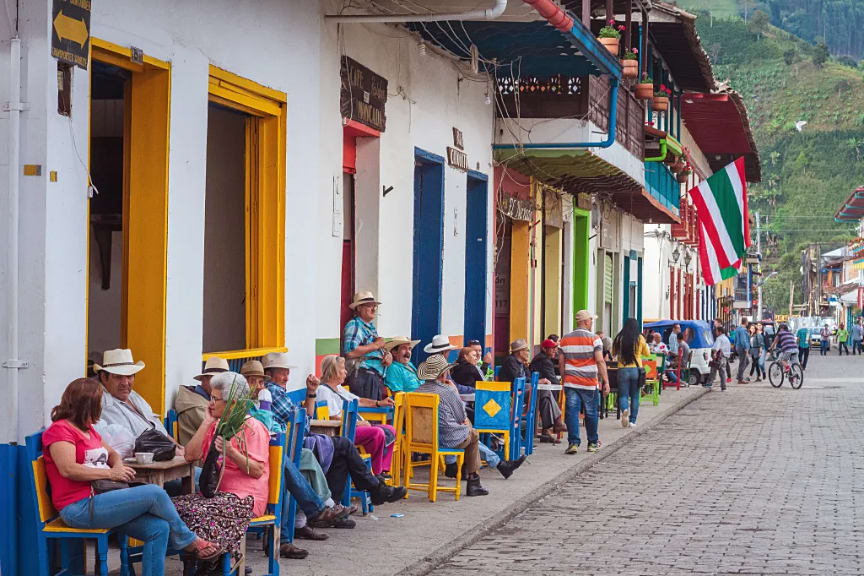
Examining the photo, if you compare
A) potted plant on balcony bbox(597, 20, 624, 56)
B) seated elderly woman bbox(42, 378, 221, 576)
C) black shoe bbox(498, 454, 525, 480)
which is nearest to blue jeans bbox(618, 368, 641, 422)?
potted plant on balcony bbox(597, 20, 624, 56)

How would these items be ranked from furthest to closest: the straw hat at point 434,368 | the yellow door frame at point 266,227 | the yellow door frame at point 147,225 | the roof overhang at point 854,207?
the roof overhang at point 854,207 → the straw hat at point 434,368 → the yellow door frame at point 266,227 → the yellow door frame at point 147,225

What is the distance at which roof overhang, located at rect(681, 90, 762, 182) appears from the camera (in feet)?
116

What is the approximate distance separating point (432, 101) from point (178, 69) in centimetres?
663

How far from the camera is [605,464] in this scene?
15.1 m

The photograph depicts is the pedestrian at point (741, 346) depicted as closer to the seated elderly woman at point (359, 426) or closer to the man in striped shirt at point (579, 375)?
the man in striped shirt at point (579, 375)

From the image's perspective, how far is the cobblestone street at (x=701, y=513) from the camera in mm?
8859

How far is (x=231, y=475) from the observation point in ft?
26.0

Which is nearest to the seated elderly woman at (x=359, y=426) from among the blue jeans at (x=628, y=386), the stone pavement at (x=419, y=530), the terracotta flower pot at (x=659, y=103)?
the stone pavement at (x=419, y=530)

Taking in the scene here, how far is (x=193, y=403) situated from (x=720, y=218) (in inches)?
735

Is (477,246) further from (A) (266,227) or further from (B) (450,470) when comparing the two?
(A) (266,227)

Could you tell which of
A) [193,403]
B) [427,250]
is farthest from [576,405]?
[193,403]

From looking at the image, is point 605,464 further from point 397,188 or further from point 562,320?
point 562,320

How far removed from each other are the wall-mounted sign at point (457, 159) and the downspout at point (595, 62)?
1.85 meters

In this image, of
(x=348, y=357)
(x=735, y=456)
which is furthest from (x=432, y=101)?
(x=735, y=456)
